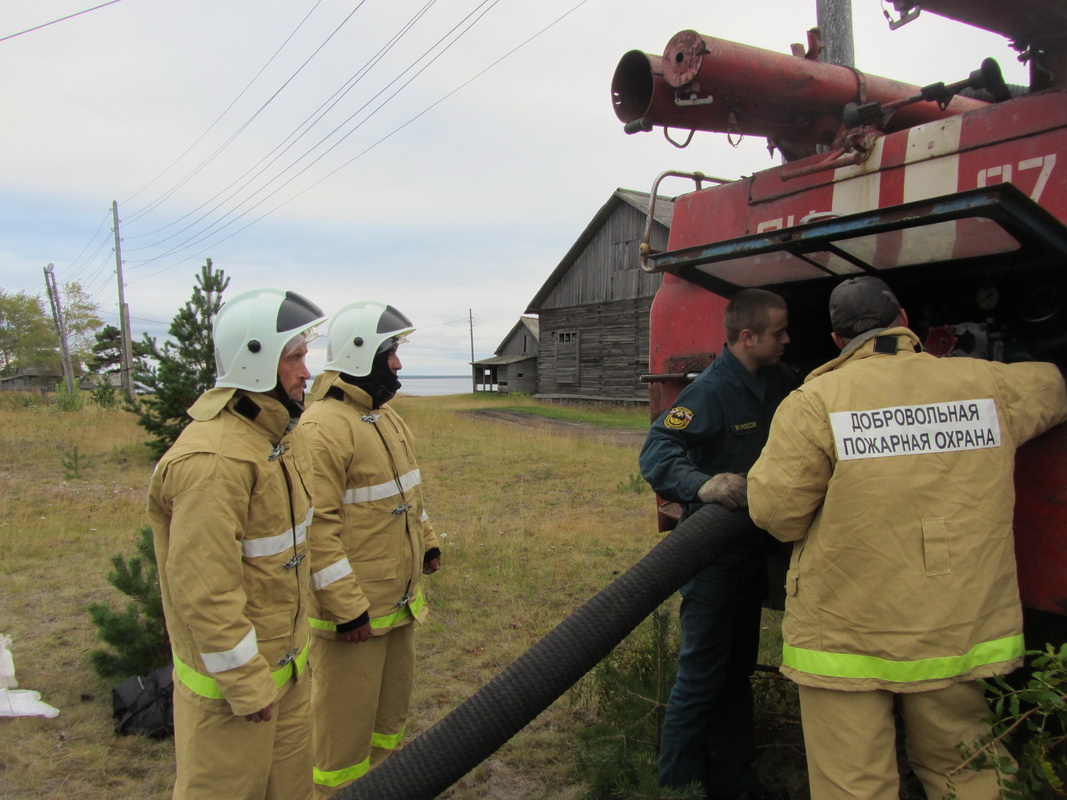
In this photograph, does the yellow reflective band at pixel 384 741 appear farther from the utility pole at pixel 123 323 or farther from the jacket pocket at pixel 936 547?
the utility pole at pixel 123 323

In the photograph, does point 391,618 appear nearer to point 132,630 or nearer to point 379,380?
point 379,380

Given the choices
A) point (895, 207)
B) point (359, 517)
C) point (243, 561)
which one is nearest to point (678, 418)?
point (895, 207)

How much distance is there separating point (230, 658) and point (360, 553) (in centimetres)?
87

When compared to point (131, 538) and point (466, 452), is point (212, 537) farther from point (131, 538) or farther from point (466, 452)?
point (466, 452)

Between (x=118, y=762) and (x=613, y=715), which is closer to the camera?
(x=613, y=715)

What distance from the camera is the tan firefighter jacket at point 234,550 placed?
6.36 ft

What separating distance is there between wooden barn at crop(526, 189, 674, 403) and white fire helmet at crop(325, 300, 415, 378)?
1844 centimetres

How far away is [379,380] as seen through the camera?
2908mm

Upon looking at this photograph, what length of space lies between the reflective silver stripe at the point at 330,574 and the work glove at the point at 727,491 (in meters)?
1.31

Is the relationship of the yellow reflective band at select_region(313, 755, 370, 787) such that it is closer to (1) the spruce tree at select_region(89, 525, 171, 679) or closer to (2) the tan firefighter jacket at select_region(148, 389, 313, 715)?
(2) the tan firefighter jacket at select_region(148, 389, 313, 715)

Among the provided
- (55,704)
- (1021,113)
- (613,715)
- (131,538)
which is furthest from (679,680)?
(131,538)

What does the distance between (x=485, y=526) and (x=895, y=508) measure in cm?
619

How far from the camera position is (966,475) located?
1.73m

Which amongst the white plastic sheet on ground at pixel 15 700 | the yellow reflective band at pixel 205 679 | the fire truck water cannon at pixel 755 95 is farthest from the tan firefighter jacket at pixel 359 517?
the white plastic sheet on ground at pixel 15 700
